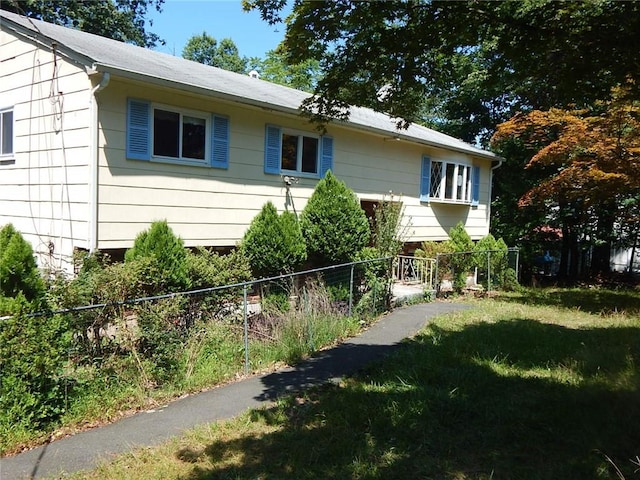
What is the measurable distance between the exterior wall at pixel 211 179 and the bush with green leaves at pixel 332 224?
0.72 m

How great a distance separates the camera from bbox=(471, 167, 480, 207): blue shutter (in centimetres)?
1744

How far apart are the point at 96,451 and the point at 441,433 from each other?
305cm

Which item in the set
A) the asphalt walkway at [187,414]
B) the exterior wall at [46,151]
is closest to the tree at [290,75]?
the exterior wall at [46,151]

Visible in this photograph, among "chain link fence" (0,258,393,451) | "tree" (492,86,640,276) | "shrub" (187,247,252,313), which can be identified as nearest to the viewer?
"chain link fence" (0,258,393,451)

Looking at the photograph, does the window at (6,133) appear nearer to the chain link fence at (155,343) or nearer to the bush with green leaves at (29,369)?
the chain link fence at (155,343)

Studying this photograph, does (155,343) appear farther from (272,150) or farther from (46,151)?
(272,150)

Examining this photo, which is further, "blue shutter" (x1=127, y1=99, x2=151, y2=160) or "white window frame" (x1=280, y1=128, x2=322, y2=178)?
"white window frame" (x1=280, y1=128, x2=322, y2=178)

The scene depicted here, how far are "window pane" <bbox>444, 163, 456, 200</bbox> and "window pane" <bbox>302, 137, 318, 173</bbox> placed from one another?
615cm

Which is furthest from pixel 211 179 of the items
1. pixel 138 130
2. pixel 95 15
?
pixel 95 15

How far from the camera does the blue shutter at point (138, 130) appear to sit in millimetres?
8352

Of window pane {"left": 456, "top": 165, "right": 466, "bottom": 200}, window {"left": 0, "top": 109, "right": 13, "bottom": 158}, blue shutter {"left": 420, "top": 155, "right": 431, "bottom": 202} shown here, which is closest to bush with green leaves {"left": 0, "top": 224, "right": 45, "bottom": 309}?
window {"left": 0, "top": 109, "right": 13, "bottom": 158}

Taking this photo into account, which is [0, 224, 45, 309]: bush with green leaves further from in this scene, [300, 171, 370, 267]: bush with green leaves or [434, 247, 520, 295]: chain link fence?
[434, 247, 520, 295]: chain link fence

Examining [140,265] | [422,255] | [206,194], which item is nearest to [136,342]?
[140,265]

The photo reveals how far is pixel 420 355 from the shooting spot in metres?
6.97
